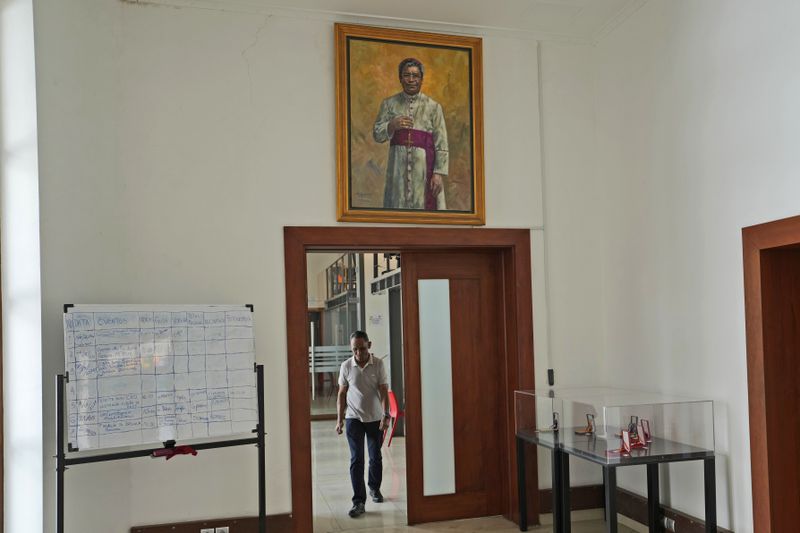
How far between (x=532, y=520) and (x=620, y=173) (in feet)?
9.90

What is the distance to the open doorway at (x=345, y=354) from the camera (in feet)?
24.9

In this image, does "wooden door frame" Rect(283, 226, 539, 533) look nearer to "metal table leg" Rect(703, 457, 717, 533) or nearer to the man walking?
the man walking

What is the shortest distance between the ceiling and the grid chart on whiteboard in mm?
2503

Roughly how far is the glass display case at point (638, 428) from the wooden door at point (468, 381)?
1.18 metres

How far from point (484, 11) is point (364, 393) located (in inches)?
143

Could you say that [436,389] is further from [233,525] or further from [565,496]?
[233,525]

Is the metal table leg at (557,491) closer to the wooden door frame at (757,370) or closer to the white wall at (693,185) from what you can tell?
the white wall at (693,185)

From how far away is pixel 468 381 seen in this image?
680 cm

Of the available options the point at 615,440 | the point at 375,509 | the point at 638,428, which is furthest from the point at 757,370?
the point at 375,509

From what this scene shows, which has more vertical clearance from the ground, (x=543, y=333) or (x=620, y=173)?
(x=620, y=173)

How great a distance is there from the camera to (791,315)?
491cm

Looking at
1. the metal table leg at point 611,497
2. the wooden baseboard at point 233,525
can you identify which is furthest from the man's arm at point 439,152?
the wooden baseboard at point 233,525

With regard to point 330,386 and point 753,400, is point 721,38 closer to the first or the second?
point 753,400

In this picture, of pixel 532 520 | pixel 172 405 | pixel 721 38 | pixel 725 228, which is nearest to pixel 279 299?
pixel 172 405
